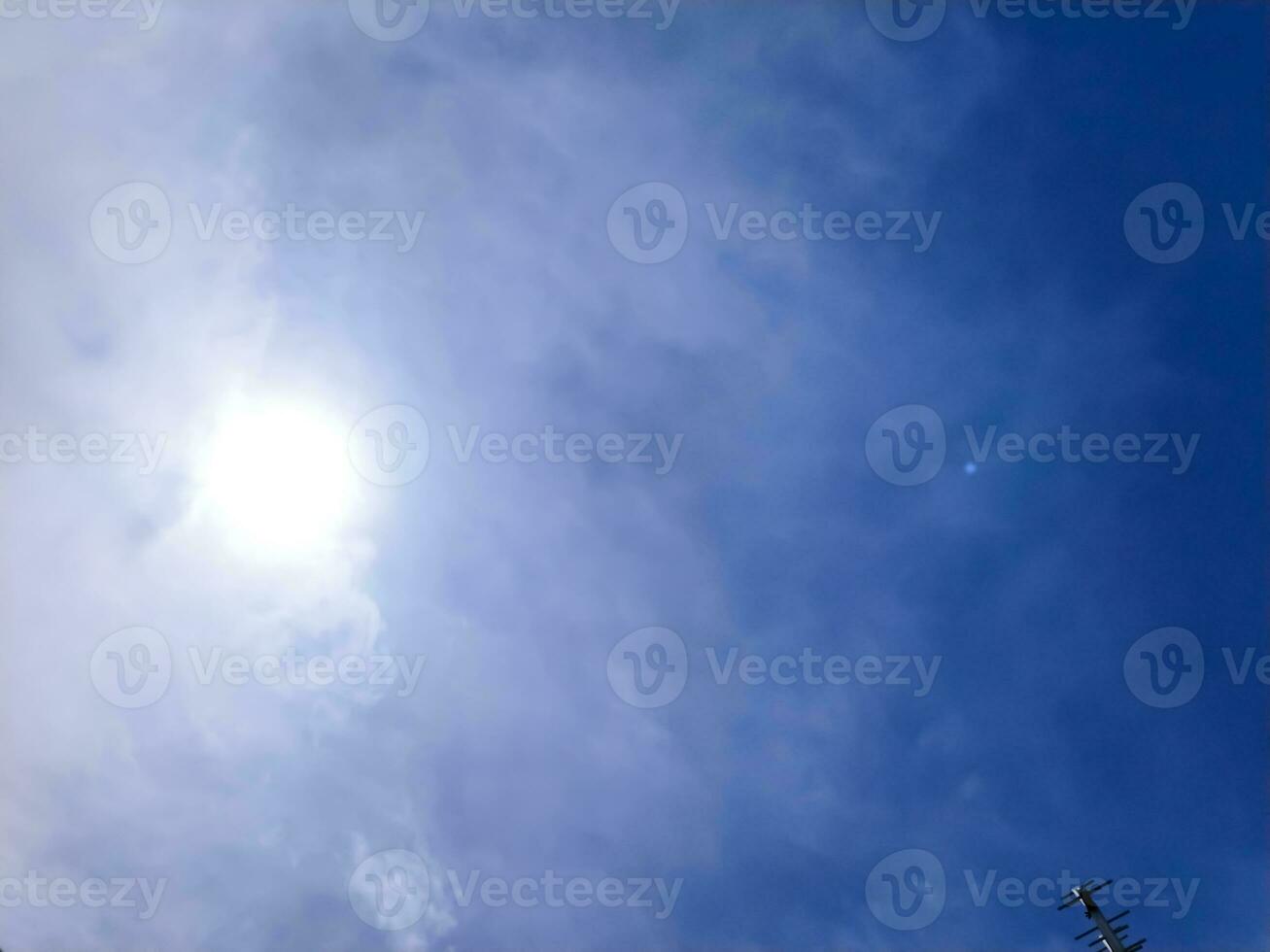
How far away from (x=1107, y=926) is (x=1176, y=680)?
13.8 m

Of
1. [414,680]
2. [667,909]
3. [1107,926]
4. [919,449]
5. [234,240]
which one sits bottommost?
[1107,926]

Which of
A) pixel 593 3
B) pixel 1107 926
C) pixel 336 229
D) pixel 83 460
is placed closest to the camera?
pixel 1107 926

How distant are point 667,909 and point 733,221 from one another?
1308 inches

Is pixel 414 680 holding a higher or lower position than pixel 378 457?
lower

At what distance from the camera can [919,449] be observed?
36.9m

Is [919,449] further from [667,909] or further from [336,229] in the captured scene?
[336,229]

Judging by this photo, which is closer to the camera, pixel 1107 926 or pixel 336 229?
pixel 1107 926

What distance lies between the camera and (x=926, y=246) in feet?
114

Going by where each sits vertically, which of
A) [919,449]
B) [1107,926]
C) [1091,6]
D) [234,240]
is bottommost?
[1107,926]

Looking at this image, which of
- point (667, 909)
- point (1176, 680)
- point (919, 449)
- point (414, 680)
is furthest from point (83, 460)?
point (1176, 680)

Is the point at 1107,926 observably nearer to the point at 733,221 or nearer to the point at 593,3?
the point at 733,221

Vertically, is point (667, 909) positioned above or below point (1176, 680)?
below

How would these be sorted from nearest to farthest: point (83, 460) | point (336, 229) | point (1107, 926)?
point (1107, 926) < point (83, 460) < point (336, 229)

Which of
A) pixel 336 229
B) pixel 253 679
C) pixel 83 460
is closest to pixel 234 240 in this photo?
pixel 336 229
